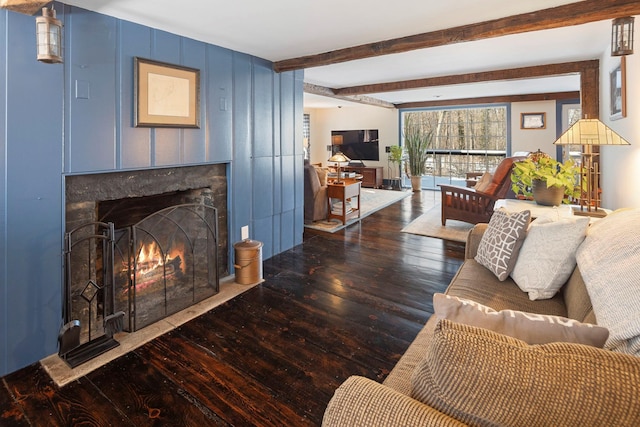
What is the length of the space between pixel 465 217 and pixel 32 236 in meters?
4.92

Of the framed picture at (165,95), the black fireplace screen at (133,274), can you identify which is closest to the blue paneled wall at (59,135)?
the framed picture at (165,95)

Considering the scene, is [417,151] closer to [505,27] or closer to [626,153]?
[626,153]

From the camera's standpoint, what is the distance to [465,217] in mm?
5367

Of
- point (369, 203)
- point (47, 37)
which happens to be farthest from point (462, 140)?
point (47, 37)

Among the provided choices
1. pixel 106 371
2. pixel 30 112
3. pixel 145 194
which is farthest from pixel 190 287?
pixel 30 112

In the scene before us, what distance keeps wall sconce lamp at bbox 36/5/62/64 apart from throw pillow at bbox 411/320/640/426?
2.12m

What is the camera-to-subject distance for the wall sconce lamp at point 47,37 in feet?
5.93

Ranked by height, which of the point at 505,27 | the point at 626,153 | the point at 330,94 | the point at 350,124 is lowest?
the point at 626,153

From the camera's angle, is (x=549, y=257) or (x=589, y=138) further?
(x=589, y=138)

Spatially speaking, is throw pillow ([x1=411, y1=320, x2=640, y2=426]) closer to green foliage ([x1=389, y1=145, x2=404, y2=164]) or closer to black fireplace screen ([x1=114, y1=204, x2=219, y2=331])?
black fireplace screen ([x1=114, y1=204, x2=219, y2=331])

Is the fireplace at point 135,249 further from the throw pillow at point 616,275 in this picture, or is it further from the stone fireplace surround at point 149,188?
the throw pillow at point 616,275

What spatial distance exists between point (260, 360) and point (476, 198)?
402cm

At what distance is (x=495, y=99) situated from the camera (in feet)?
27.2

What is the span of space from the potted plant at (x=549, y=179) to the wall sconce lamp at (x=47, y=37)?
318cm
